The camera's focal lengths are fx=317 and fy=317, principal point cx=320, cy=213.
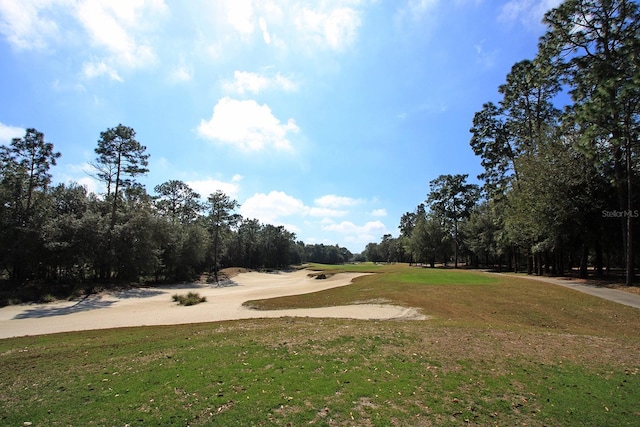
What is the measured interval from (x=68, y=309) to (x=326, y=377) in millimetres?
22413

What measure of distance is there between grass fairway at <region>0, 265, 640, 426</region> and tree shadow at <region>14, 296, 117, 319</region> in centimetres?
904

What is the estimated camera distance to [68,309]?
2095 centimetres

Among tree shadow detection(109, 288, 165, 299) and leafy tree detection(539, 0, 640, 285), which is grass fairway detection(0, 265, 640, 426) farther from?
tree shadow detection(109, 288, 165, 299)

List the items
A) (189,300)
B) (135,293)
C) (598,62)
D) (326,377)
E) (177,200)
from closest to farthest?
(326,377), (598,62), (189,300), (135,293), (177,200)

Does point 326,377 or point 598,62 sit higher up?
point 598,62

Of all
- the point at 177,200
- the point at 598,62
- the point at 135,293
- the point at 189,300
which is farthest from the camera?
the point at 177,200

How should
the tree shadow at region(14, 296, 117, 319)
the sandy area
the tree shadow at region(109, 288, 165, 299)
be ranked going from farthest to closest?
the tree shadow at region(109, 288, 165, 299), the tree shadow at region(14, 296, 117, 319), the sandy area

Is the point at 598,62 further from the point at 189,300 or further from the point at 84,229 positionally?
the point at 84,229

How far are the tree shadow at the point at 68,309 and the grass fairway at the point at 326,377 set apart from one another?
29.7 ft

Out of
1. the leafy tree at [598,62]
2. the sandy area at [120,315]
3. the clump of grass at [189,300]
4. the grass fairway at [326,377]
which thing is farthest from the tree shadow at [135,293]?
the leafy tree at [598,62]

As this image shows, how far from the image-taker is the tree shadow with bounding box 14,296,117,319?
1860cm

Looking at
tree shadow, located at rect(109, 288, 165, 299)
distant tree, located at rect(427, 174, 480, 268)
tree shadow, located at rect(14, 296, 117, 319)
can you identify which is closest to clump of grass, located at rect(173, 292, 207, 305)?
tree shadow, located at rect(14, 296, 117, 319)

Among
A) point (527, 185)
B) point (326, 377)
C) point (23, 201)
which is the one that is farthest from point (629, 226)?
point (23, 201)

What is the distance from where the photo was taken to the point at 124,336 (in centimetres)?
1123
